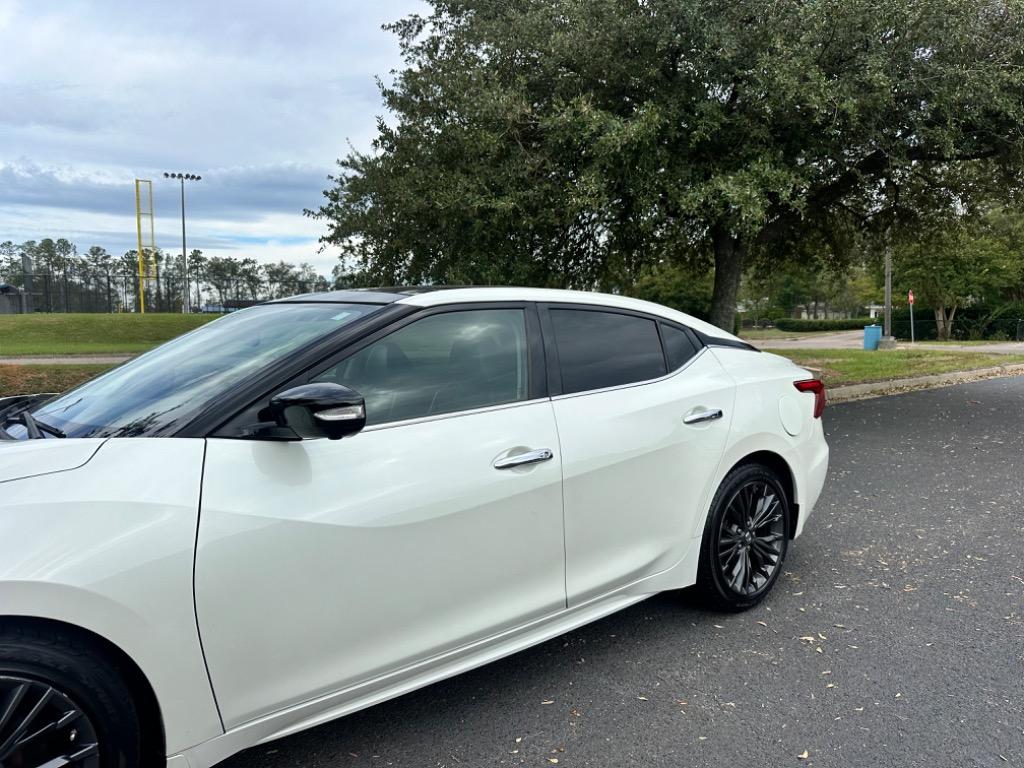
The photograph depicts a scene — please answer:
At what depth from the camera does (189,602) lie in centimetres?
208

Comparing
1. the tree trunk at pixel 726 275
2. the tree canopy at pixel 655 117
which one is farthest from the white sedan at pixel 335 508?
the tree trunk at pixel 726 275

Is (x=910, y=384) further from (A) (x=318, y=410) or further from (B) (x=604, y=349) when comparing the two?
(A) (x=318, y=410)

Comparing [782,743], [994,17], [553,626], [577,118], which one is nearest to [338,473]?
[553,626]

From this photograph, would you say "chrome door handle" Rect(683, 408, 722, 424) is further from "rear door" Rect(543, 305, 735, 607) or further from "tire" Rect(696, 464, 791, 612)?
"tire" Rect(696, 464, 791, 612)

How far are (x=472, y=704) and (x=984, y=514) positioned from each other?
14.7ft

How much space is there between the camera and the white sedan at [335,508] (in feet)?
6.48

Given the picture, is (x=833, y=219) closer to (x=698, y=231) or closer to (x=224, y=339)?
(x=698, y=231)

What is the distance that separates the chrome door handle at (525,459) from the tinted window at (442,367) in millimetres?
228

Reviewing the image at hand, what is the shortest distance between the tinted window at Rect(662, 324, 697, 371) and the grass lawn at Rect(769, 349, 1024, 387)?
10.9 meters

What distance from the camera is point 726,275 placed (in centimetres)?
1298

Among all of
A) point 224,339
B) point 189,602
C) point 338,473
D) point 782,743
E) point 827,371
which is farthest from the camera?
point 827,371

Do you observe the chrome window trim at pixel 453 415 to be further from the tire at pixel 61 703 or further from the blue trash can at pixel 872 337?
the blue trash can at pixel 872 337

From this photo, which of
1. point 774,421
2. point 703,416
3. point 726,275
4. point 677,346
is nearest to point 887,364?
point 726,275

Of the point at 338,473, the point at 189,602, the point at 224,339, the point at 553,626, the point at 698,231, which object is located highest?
the point at 698,231
